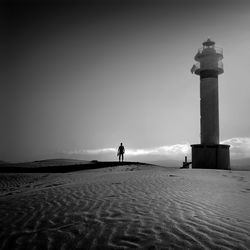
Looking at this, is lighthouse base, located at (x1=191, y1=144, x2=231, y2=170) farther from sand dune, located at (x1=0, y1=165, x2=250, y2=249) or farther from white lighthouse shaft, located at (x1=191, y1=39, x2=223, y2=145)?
sand dune, located at (x1=0, y1=165, x2=250, y2=249)

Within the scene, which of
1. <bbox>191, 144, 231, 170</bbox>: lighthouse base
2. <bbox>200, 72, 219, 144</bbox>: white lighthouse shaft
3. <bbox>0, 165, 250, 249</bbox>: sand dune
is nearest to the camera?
<bbox>0, 165, 250, 249</bbox>: sand dune

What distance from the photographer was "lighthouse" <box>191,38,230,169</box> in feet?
66.1

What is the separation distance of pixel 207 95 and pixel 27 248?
21.3 metres

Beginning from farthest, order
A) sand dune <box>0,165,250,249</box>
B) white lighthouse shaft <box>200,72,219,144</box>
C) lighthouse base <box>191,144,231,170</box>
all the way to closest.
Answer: white lighthouse shaft <box>200,72,219,144</box>
lighthouse base <box>191,144,231,170</box>
sand dune <box>0,165,250,249</box>

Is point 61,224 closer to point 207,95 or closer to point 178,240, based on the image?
point 178,240

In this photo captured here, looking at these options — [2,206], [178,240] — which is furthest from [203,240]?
[2,206]

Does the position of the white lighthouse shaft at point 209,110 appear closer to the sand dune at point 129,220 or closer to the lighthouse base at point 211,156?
the lighthouse base at point 211,156

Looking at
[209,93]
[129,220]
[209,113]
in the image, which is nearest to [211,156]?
[209,113]

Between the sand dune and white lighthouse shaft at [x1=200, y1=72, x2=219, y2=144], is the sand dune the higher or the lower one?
the lower one

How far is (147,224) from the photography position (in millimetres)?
4191

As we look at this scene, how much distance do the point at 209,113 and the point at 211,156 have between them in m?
4.24

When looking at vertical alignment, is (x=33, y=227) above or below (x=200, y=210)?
below

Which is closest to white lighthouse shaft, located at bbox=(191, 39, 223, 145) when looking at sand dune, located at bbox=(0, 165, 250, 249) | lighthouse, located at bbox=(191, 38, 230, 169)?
lighthouse, located at bbox=(191, 38, 230, 169)

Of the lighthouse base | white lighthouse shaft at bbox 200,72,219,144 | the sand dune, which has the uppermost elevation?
white lighthouse shaft at bbox 200,72,219,144
